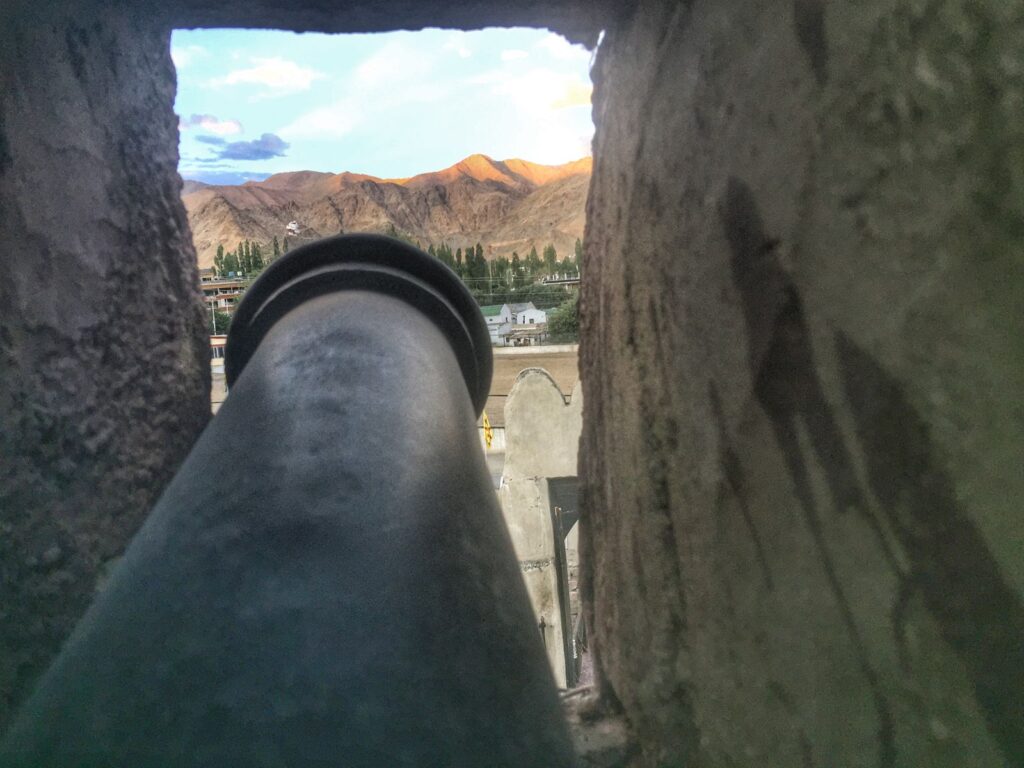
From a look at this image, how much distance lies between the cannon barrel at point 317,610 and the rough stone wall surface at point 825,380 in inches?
9.2

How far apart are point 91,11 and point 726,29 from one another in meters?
0.89

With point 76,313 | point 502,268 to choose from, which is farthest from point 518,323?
point 76,313

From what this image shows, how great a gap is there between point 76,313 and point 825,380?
939 mm

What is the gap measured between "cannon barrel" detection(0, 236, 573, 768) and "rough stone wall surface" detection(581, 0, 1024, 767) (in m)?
0.23

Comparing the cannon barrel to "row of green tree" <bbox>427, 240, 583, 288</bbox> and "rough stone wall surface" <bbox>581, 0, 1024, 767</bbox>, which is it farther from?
"row of green tree" <bbox>427, 240, 583, 288</bbox>

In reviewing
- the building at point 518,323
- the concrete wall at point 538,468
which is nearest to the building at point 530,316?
the building at point 518,323

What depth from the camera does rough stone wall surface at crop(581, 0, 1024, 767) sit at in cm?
48

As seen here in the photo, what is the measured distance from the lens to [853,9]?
1.91ft

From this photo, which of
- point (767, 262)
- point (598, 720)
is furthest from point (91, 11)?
point (598, 720)

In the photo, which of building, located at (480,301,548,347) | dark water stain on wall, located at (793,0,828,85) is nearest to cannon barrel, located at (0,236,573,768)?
dark water stain on wall, located at (793,0,828,85)

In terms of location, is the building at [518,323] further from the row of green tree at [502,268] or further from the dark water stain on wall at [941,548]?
the dark water stain on wall at [941,548]

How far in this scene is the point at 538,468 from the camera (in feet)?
16.7

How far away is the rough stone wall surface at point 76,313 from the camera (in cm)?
96

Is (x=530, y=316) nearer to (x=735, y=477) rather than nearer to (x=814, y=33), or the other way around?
(x=735, y=477)
